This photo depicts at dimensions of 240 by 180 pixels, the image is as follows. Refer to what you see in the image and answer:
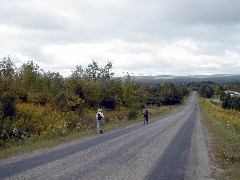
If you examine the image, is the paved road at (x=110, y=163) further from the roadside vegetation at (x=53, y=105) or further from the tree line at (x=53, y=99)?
the tree line at (x=53, y=99)

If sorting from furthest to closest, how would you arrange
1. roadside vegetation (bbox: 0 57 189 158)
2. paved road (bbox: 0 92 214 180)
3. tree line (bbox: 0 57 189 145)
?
tree line (bbox: 0 57 189 145) < roadside vegetation (bbox: 0 57 189 158) < paved road (bbox: 0 92 214 180)

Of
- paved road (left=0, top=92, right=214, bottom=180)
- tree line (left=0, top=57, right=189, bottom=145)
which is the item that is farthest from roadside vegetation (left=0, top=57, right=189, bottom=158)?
paved road (left=0, top=92, right=214, bottom=180)

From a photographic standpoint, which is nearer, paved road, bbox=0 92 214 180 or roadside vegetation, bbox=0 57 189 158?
paved road, bbox=0 92 214 180

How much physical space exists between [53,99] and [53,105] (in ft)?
4.16

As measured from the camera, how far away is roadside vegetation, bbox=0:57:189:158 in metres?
20.2

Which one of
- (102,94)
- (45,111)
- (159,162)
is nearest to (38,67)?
(102,94)

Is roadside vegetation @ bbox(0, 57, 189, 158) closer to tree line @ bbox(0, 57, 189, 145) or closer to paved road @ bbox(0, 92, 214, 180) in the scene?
tree line @ bbox(0, 57, 189, 145)

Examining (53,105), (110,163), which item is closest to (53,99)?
(53,105)

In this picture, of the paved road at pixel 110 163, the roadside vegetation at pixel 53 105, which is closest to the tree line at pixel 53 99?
the roadside vegetation at pixel 53 105

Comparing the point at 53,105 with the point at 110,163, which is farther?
the point at 53,105

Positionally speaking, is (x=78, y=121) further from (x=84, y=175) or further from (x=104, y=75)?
(x=104, y=75)

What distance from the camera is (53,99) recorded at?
3588 cm

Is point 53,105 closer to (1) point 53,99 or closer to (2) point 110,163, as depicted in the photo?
(1) point 53,99

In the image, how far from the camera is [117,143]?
1870cm
